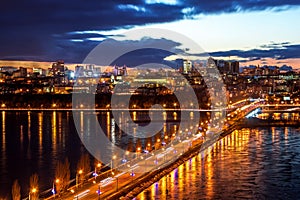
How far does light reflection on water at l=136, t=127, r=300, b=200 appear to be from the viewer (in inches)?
220

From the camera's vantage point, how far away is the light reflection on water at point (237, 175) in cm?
559

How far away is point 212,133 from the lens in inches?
403

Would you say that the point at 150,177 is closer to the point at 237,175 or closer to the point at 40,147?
the point at 237,175

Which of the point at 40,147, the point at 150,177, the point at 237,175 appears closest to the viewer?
the point at 150,177

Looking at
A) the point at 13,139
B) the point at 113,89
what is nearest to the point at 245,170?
the point at 13,139

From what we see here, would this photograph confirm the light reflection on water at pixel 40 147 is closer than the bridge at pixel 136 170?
No

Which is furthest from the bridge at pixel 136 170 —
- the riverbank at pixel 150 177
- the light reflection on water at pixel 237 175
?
the light reflection on water at pixel 237 175

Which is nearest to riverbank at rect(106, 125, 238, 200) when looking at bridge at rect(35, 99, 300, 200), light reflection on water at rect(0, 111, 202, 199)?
bridge at rect(35, 99, 300, 200)

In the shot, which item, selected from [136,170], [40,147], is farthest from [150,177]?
[40,147]

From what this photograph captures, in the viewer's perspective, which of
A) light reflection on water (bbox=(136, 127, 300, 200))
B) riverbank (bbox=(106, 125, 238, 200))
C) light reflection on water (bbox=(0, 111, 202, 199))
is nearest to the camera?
riverbank (bbox=(106, 125, 238, 200))

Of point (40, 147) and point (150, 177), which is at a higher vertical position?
point (150, 177)

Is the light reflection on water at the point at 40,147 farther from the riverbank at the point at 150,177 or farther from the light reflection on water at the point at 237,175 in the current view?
the light reflection on water at the point at 237,175

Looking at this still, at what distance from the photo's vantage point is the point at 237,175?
21.4ft

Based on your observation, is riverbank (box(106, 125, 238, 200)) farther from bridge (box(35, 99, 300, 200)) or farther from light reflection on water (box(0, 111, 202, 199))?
light reflection on water (box(0, 111, 202, 199))
